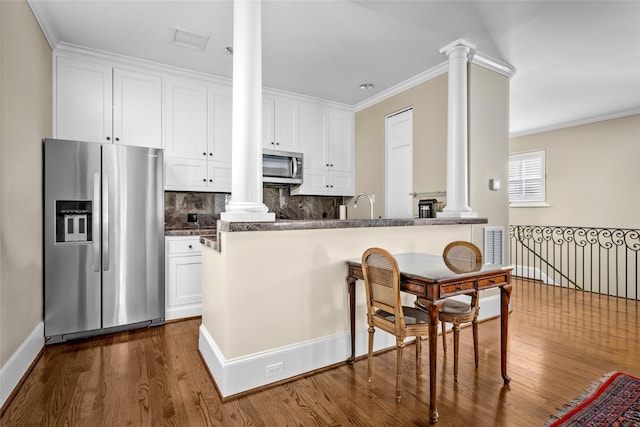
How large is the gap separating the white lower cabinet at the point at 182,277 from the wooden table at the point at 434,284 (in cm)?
186

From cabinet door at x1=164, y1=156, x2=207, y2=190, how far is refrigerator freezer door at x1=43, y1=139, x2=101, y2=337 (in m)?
0.80

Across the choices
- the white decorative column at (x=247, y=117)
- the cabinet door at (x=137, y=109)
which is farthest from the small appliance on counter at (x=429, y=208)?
the cabinet door at (x=137, y=109)

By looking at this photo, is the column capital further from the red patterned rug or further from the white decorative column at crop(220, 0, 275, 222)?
the red patterned rug

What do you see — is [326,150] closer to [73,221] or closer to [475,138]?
[475,138]

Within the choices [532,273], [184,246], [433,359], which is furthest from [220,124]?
[532,273]

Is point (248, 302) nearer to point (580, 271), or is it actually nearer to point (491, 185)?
point (491, 185)

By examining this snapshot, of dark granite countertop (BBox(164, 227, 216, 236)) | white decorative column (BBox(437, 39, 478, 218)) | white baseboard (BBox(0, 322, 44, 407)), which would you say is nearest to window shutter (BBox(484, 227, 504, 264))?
white decorative column (BBox(437, 39, 478, 218))

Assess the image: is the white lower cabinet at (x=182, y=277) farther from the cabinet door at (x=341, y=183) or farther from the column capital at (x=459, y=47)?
the column capital at (x=459, y=47)

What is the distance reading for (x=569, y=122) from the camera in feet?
19.3

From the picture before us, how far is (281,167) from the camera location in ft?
14.1

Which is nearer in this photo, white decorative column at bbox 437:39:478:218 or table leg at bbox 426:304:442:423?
table leg at bbox 426:304:442:423

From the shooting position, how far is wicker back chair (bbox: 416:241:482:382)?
6.79ft

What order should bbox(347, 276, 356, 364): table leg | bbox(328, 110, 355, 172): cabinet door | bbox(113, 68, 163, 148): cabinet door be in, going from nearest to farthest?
bbox(347, 276, 356, 364): table leg < bbox(113, 68, 163, 148): cabinet door < bbox(328, 110, 355, 172): cabinet door

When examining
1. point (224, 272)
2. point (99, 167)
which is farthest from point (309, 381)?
point (99, 167)
